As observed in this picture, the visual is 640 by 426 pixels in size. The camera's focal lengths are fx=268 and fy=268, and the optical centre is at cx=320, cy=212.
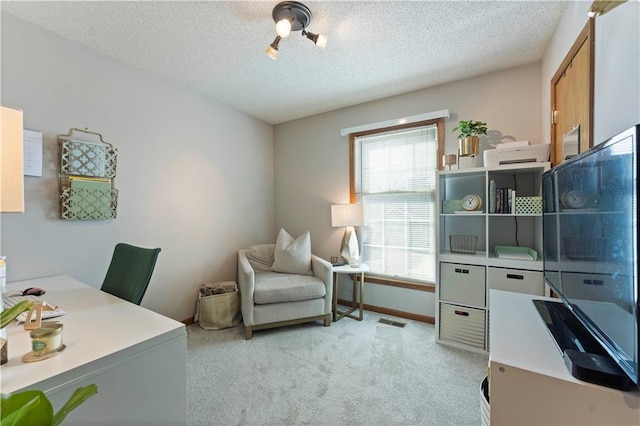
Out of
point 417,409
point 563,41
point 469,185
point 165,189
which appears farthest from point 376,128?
point 417,409

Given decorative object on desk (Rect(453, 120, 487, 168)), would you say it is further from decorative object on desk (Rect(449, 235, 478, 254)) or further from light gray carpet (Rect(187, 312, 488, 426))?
light gray carpet (Rect(187, 312, 488, 426))

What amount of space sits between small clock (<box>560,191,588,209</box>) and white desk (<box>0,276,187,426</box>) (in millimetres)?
1602

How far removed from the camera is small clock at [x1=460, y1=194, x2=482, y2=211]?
7.67 feet

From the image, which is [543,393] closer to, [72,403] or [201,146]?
[72,403]

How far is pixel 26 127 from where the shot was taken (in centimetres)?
180

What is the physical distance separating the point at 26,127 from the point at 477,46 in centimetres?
330

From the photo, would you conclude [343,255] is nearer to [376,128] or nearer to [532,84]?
[376,128]

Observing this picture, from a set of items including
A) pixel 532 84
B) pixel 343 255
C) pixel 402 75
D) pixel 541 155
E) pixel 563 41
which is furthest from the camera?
pixel 343 255

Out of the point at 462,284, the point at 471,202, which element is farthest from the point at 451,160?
the point at 462,284

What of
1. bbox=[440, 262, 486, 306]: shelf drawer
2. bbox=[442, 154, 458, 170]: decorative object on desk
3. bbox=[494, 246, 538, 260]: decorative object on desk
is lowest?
bbox=[440, 262, 486, 306]: shelf drawer

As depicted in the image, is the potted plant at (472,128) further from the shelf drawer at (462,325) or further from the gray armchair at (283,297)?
the gray armchair at (283,297)

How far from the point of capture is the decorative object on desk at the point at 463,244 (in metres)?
2.38

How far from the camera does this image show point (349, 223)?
2904mm

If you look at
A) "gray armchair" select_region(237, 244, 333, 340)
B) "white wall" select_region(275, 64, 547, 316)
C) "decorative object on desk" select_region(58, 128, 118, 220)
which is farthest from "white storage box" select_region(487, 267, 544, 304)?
"decorative object on desk" select_region(58, 128, 118, 220)
